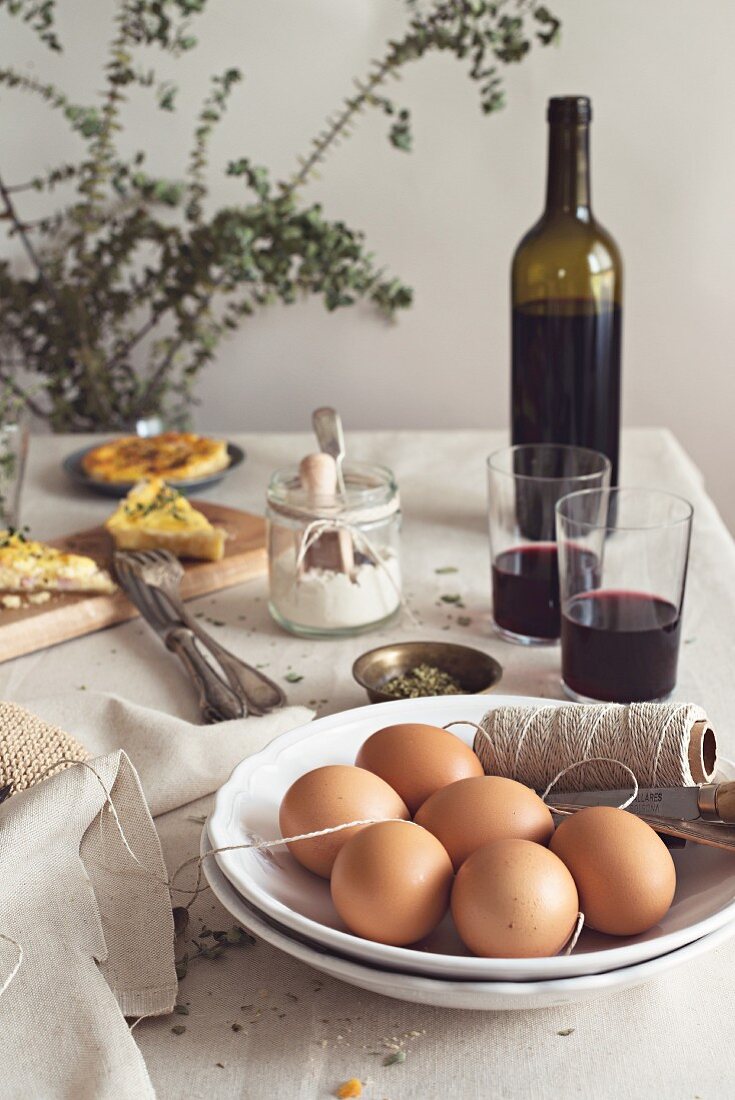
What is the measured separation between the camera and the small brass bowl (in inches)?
42.1

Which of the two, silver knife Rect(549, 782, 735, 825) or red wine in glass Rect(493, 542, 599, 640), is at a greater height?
silver knife Rect(549, 782, 735, 825)

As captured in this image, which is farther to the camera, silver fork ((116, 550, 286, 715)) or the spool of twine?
silver fork ((116, 550, 286, 715))

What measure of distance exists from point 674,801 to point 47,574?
84cm

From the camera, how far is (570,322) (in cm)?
143

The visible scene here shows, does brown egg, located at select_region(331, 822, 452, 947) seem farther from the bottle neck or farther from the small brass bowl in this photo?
the bottle neck

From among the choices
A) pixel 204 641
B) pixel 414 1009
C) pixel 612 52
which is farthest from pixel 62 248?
pixel 414 1009

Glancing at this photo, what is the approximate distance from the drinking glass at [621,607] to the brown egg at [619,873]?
0.39 m

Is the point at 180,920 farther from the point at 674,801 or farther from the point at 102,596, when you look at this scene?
the point at 102,596

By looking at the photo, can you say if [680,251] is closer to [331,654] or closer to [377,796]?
[331,654]

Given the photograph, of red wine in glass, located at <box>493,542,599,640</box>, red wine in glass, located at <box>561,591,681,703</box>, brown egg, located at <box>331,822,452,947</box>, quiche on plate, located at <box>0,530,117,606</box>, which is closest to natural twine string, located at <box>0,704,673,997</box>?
brown egg, located at <box>331,822,452,947</box>

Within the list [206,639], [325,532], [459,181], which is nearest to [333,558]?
[325,532]

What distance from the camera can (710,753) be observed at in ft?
2.61

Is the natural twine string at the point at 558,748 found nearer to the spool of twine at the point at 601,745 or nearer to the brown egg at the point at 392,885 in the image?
the spool of twine at the point at 601,745

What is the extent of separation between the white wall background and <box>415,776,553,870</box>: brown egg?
212cm
